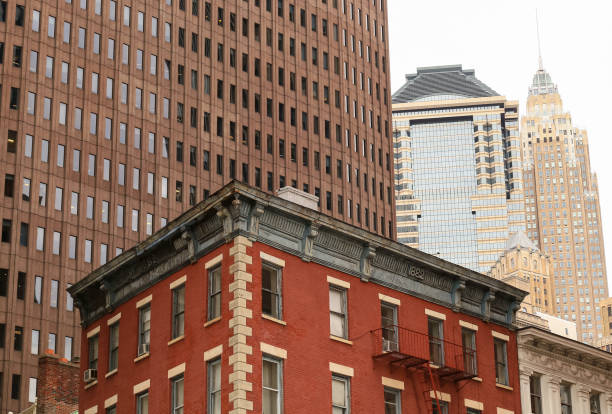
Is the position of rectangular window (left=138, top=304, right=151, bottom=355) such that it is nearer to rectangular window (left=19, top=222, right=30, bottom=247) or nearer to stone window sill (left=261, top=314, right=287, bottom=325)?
stone window sill (left=261, top=314, right=287, bottom=325)

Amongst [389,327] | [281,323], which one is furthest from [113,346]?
[389,327]

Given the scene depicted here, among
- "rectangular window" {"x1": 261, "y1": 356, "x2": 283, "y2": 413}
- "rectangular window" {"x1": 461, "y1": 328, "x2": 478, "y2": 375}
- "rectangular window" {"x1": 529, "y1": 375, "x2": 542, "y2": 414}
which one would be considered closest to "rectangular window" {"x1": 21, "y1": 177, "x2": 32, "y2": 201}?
"rectangular window" {"x1": 529, "y1": 375, "x2": 542, "y2": 414}

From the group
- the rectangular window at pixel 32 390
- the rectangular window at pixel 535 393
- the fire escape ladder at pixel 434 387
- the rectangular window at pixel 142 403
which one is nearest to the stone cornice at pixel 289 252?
the rectangular window at pixel 535 393

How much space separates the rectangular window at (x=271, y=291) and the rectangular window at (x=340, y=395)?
3613 mm

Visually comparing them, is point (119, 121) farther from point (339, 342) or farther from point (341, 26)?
point (339, 342)

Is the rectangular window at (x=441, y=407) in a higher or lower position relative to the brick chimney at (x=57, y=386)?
lower

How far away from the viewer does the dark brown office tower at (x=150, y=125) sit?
105 metres

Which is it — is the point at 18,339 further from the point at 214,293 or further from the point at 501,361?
the point at 214,293

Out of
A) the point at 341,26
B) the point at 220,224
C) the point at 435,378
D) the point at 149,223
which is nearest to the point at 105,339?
the point at 220,224

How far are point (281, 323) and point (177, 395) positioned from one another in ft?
16.4

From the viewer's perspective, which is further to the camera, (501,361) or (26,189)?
(26,189)

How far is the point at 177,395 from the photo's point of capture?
43969mm

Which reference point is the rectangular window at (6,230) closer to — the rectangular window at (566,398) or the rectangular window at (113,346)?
the rectangular window at (113,346)

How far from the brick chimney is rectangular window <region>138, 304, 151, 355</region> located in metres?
8.77
